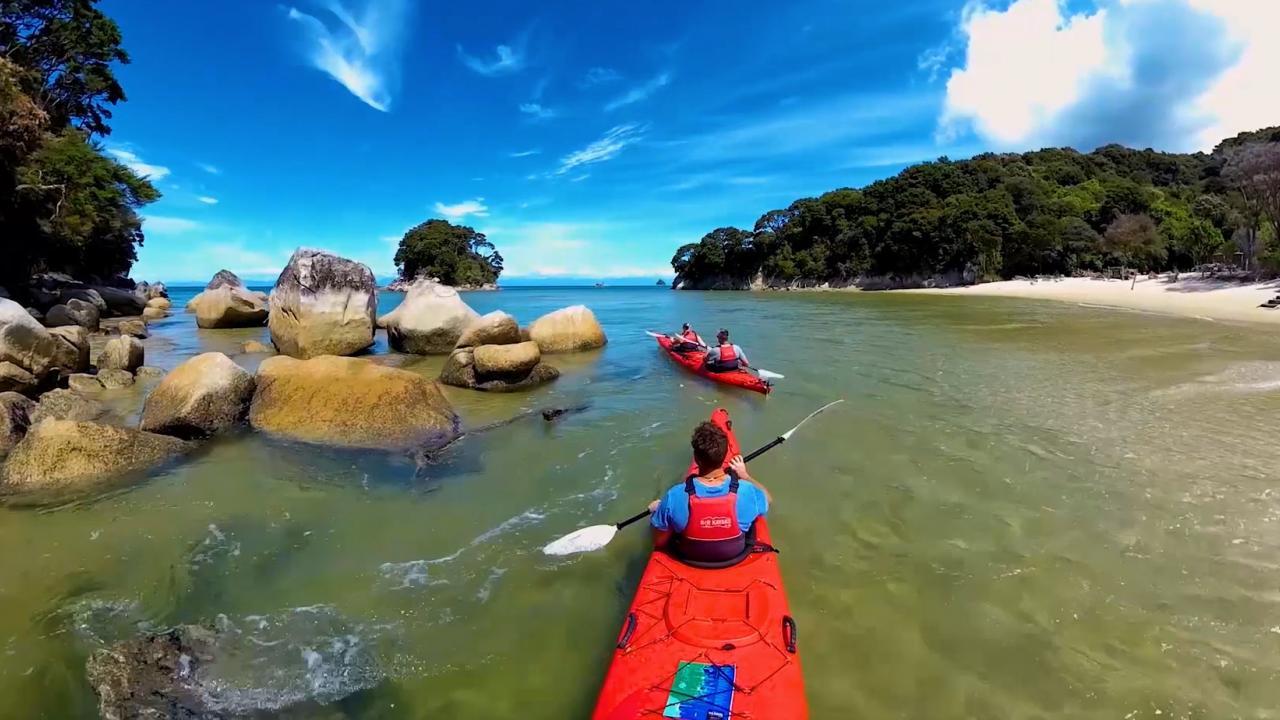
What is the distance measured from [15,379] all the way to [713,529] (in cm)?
1439

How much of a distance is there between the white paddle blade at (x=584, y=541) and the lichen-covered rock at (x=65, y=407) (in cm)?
1072

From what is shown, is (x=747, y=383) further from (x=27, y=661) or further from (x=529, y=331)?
(x=27, y=661)

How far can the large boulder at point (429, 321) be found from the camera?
1828cm

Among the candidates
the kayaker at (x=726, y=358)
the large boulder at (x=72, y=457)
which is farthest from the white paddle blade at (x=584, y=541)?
the kayaker at (x=726, y=358)

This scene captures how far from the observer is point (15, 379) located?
430 inches

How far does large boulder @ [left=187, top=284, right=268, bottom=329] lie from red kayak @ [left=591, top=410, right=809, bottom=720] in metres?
29.9

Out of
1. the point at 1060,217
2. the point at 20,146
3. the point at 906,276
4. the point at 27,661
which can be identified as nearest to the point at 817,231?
the point at 906,276

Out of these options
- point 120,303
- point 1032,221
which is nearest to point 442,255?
point 120,303

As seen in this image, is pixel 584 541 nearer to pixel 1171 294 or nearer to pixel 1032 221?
pixel 1171 294

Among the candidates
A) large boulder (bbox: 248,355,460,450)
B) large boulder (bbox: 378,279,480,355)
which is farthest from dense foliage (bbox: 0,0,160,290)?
large boulder (bbox: 248,355,460,450)

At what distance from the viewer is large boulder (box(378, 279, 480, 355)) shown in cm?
1828

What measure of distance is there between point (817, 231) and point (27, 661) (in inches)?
3675

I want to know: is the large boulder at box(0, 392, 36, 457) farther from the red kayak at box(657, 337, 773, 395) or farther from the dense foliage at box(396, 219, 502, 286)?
the dense foliage at box(396, 219, 502, 286)

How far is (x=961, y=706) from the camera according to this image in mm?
3801
